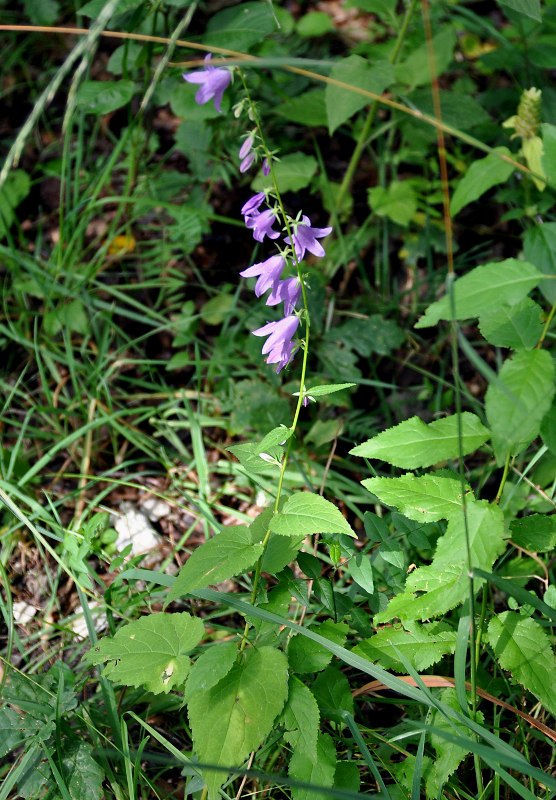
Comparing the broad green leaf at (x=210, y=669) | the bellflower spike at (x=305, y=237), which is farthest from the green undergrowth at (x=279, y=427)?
the bellflower spike at (x=305, y=237)

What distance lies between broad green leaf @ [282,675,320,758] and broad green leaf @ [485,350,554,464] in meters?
0.73

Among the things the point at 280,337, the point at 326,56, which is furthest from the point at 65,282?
the point at 326,56

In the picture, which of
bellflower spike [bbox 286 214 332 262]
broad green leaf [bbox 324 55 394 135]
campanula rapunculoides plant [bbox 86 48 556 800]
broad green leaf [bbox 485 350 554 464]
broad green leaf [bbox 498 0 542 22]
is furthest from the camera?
broad green leaf [bbox 324 55 394 135]

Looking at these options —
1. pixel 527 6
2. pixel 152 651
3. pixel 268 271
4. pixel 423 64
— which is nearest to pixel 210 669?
pixel 152 651

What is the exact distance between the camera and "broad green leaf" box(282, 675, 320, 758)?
1.45 meters

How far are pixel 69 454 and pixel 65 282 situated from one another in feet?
2.72

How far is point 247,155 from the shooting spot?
1.69m

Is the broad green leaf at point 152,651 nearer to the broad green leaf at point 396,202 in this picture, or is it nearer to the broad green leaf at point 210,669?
the broad green leaf at point 210,669

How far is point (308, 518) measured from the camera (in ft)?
4.78

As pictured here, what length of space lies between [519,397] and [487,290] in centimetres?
22

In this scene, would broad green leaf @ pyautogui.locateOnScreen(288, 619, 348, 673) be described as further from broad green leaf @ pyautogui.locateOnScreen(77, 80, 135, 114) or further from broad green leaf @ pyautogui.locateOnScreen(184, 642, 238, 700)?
broad green leaf @ pyautogui.locateOnScreen(77, 80, 135, 114)

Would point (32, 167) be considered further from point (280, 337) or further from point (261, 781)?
point (261, 781)

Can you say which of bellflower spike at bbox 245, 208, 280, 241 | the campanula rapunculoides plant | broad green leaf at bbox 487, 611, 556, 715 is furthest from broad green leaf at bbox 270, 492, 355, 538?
bellflower spike at bbox 245, 208, 280, 241

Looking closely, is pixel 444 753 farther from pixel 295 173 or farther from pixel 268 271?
pixel 295 173
